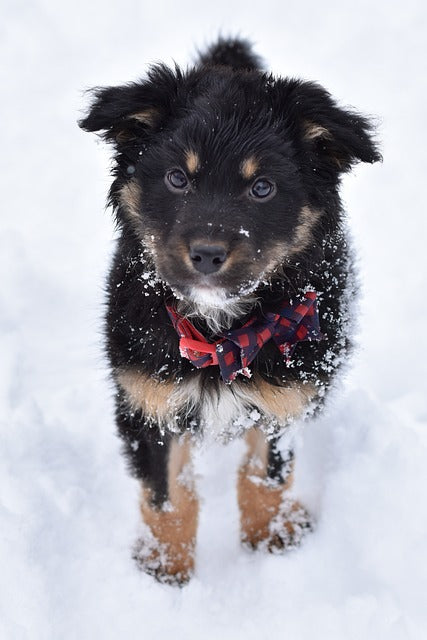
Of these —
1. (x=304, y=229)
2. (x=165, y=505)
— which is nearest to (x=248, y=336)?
(x=304, y=229)

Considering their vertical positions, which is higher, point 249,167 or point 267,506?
point 249,167

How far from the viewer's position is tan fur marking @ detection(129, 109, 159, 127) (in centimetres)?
314

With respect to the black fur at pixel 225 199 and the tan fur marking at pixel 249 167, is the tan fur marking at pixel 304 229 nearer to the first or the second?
the black fur at pixel 225 199

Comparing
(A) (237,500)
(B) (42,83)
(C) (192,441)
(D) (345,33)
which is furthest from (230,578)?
(D) (345,33)

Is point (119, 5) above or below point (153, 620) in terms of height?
above

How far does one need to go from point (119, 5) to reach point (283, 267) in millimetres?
6310

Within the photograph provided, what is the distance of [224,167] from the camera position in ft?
9.79

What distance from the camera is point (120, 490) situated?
469 centimetres

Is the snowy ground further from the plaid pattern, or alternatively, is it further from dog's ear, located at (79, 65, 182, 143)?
dog's ear, located at (79, 65, 182, 143)

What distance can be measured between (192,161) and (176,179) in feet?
0.42

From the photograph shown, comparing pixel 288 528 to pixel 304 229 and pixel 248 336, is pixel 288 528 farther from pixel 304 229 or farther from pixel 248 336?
pixel 304 229

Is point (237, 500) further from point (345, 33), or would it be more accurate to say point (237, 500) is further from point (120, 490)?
point (345, 33)

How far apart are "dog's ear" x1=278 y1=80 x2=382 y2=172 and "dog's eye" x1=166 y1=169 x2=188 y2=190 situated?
1.75 feet

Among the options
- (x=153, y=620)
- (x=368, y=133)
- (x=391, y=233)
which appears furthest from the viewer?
(x=391, y=233)
